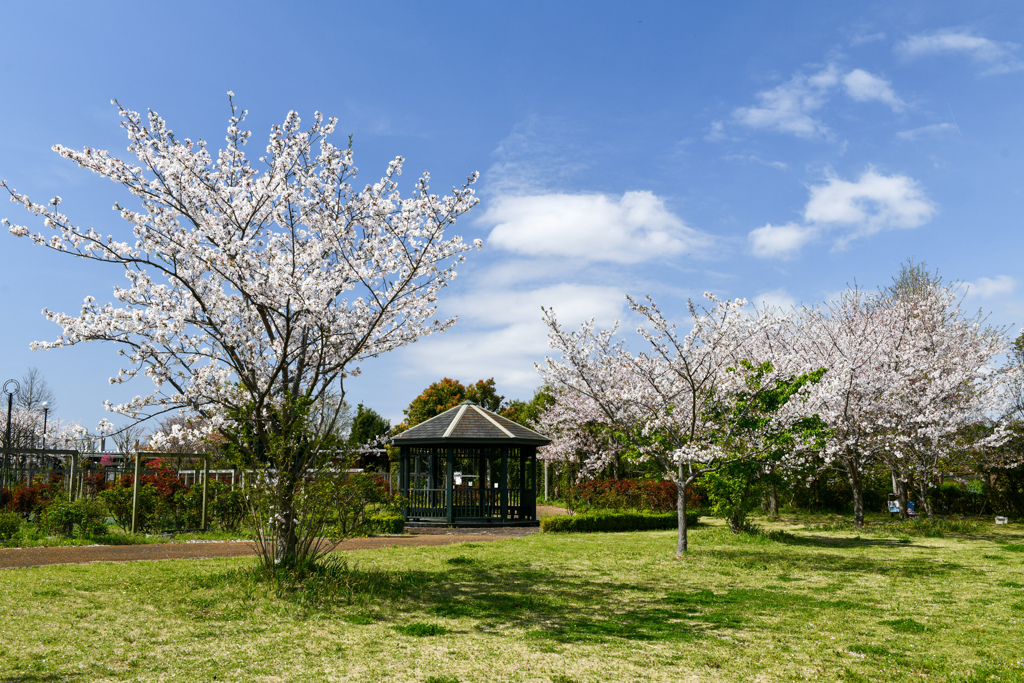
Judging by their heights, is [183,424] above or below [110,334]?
below

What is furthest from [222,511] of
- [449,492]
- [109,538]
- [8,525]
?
[449,492]

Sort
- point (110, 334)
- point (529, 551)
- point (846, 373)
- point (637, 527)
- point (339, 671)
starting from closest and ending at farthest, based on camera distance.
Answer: point (339, 671) < point (110, 334) < point (529, 551) < point (846, 373) < point (637, 527)

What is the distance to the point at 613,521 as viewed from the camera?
18219mm

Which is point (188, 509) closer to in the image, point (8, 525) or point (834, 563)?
point (8, 525)

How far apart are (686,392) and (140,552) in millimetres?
10958

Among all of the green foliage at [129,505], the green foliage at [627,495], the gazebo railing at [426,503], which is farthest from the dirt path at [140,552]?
the green foliage at [627,495]

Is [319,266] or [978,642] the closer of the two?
[978,642]

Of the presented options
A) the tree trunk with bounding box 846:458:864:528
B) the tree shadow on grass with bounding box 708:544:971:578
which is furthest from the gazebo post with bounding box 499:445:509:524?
the tree trunk with bounding box 846:458:864:528

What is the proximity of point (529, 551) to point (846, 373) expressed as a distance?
958 centimetres

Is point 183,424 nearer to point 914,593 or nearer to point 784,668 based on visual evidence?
point 784,668

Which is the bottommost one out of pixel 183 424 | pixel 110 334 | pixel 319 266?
pixel 183 424

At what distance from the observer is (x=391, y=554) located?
40.0ft

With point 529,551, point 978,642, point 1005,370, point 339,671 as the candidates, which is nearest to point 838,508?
point 1005,370

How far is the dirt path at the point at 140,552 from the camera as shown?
10781 millimetres
